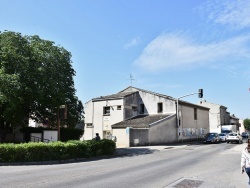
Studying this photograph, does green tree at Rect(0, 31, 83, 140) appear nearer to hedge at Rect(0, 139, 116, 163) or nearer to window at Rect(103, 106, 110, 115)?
hedge at Rect(0, 139, 116, 163)

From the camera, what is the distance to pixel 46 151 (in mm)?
17562

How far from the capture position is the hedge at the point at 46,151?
1642cm

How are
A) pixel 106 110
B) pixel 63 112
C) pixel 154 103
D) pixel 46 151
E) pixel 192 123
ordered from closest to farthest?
pixel 46 151, pixel 63 112, pixel 106 110, pixel 154 103, pixel 192 123

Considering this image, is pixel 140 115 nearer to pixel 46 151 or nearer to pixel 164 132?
pixel 164 132

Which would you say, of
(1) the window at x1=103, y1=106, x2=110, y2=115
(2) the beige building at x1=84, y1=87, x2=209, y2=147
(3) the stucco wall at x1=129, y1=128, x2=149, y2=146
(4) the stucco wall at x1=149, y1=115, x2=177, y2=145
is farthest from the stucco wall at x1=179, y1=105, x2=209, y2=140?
(1) the window at x1=103, y1=106, x2=110, y2=115

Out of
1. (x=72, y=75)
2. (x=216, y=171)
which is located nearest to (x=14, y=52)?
(x=72, y=75)

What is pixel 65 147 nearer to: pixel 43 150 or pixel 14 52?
pixel 43 150

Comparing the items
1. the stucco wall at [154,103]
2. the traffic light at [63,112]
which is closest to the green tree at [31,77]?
the traffic light at [63,112]

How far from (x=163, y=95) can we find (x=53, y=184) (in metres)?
32.2

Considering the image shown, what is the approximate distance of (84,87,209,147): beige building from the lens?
3581cm

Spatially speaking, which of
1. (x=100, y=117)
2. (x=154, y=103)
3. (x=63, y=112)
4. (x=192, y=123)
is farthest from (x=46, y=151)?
(x=192, y=123)

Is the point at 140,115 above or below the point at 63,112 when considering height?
above

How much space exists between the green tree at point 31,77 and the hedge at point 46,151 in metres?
4.51

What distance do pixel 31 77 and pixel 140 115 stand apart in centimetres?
2159
